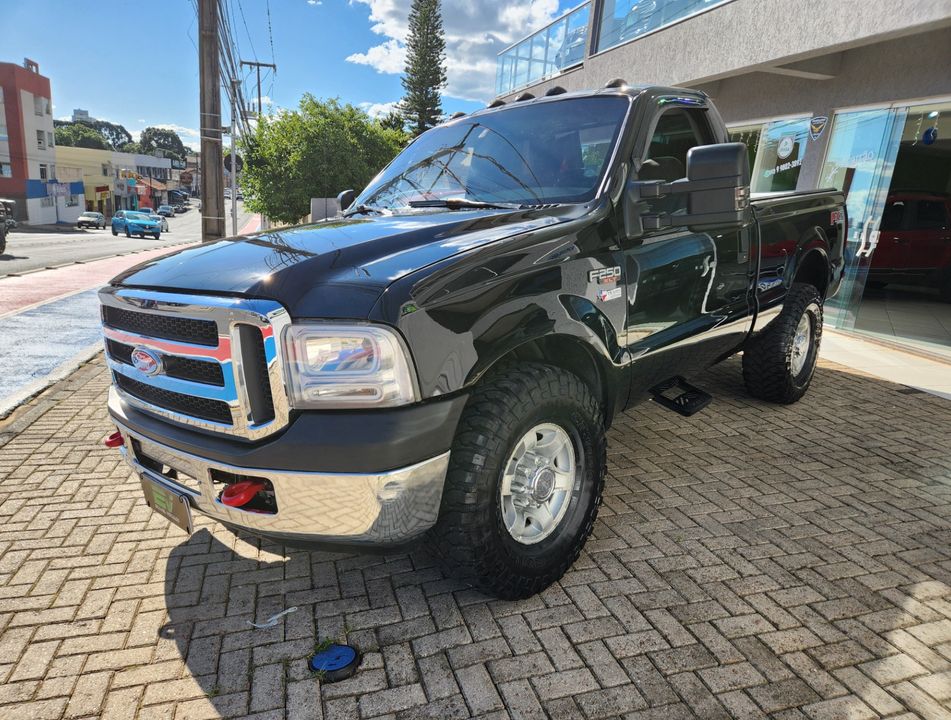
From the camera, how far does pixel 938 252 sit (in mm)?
11289

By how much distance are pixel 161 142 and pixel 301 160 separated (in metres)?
152

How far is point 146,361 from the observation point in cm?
244

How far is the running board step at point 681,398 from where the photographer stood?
3738 mm

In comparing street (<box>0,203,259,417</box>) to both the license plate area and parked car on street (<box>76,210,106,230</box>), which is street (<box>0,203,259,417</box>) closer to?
the license plate area

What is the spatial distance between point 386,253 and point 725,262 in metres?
2.32

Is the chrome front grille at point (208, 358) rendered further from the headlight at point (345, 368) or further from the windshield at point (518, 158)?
the windshield at point (518, 158)

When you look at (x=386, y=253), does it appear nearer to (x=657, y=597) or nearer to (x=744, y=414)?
(x=657, y=597)

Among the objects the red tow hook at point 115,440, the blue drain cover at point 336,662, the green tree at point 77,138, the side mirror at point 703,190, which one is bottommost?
the blue drain cover at point 336,662

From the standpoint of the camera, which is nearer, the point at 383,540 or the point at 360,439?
the point at 360,439

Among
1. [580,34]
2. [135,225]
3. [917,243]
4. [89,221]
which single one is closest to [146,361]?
[917,243]

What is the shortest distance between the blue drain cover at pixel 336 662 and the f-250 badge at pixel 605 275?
1.79 metres

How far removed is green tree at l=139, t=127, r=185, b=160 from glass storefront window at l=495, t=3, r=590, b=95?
147 m

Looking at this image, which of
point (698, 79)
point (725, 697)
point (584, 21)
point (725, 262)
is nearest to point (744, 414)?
point (725, 262)

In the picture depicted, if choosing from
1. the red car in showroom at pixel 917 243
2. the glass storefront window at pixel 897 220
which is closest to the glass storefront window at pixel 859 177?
the glass storefront window at pixel 897 220
